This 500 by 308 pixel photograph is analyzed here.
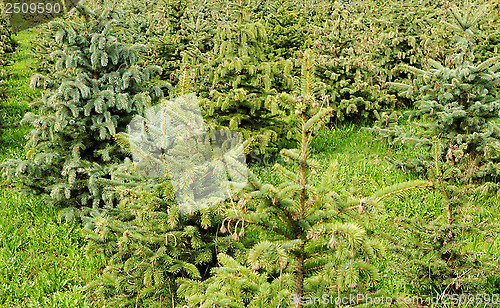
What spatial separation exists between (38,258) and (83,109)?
181cm

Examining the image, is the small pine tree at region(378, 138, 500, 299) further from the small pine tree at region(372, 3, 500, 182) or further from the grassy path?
the grassy path

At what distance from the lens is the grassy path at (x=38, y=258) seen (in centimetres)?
364

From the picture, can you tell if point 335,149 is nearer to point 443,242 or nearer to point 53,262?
point 443,242

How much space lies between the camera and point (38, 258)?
4148mm

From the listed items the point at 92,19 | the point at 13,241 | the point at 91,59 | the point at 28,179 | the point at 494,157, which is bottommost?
the point at 13,241

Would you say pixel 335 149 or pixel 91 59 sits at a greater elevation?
pixel 91 59

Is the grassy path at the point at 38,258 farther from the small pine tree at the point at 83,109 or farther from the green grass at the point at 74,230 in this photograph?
the small pine tree at the point at 83,109

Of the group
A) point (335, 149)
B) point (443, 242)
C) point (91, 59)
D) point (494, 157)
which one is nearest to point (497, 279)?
point (443, 242)

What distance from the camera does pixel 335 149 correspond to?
→ 261 inches

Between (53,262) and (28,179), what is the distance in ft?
4.23

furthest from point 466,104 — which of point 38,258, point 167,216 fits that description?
point 38,258

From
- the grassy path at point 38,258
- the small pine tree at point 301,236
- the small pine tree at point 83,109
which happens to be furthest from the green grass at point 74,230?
the small pine tree at point 83,109

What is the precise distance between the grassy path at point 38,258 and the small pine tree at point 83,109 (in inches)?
16.7

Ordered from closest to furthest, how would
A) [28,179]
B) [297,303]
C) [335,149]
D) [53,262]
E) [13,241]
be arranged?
1. [297,303]
2. [53,262]
3. [13,241]
4. [28,179]
5. [335,149]
